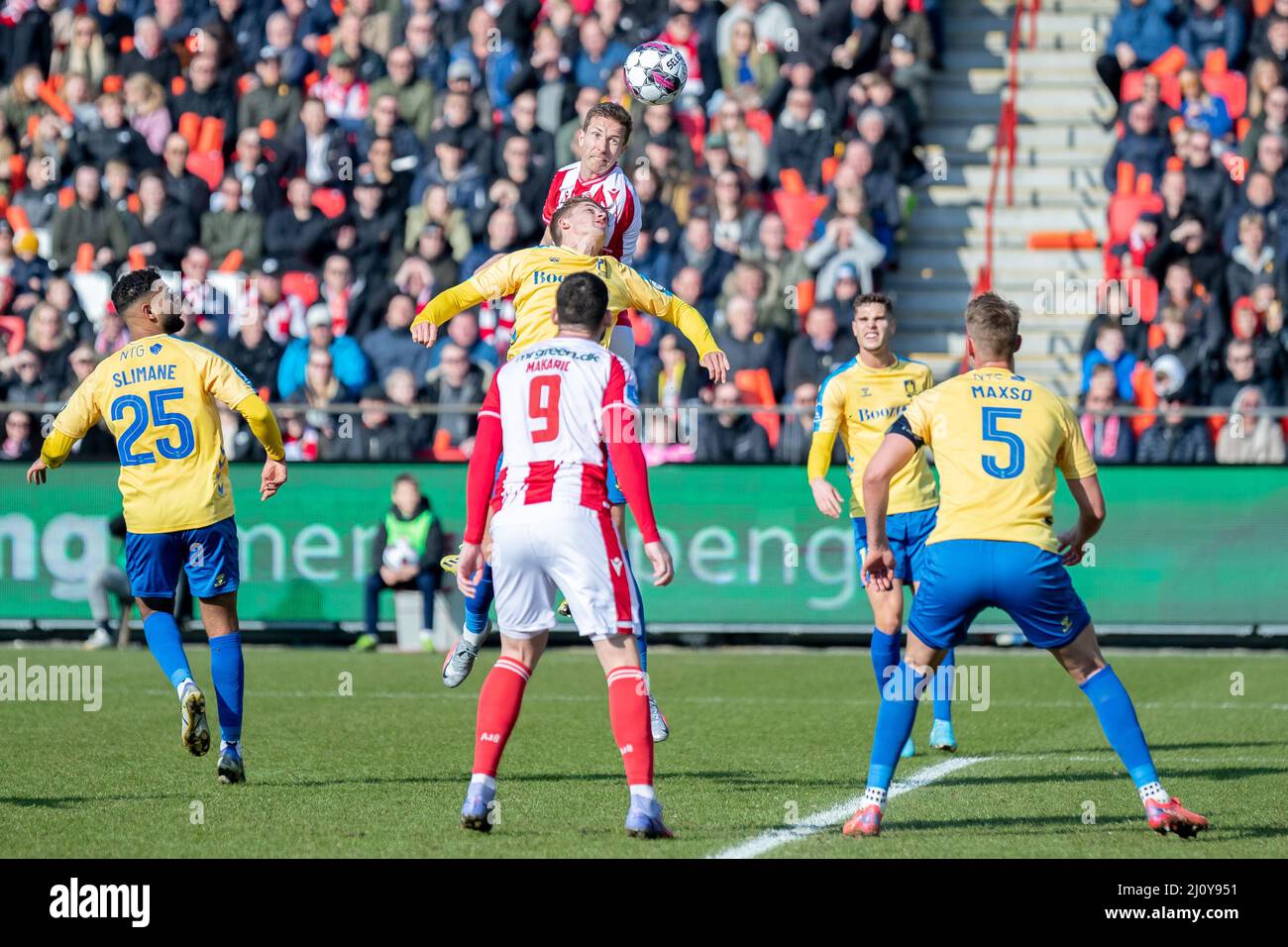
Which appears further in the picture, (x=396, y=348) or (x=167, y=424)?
(x=396, y=348)

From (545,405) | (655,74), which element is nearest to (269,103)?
(655,74)

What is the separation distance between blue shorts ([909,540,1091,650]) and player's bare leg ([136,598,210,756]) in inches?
132

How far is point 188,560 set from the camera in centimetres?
949

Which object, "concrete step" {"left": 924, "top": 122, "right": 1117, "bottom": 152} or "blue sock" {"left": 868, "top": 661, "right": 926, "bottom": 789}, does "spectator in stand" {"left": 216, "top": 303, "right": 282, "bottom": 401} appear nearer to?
"concrete step" {"left": 924, "top": 122, "right": 1117, "bottom": 152}

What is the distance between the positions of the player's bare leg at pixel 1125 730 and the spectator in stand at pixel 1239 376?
10604 mm

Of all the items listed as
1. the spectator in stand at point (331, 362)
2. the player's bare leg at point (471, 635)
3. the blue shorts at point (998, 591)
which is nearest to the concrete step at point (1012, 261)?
the spectator in stand at point (331, 362)

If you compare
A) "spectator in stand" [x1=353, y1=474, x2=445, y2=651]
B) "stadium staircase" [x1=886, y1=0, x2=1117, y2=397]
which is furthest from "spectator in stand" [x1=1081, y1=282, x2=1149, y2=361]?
"spectator in stand" [x1=353, y1=474, x2=445, y2=651]

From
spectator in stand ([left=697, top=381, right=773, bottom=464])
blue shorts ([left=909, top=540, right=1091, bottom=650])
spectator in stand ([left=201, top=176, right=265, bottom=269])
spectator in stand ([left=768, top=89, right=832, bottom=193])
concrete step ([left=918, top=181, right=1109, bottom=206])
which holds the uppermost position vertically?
spectator in stand ([left=768, top=89, right=832, bottom=193])

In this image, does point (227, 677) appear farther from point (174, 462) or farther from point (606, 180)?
point (606, 180)

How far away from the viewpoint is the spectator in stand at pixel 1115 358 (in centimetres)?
1812

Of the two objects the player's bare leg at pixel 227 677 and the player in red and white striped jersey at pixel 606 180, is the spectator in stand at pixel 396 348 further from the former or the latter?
the player's bare leg at pixel 227 677

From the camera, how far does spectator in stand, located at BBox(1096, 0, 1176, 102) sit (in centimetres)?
2108
